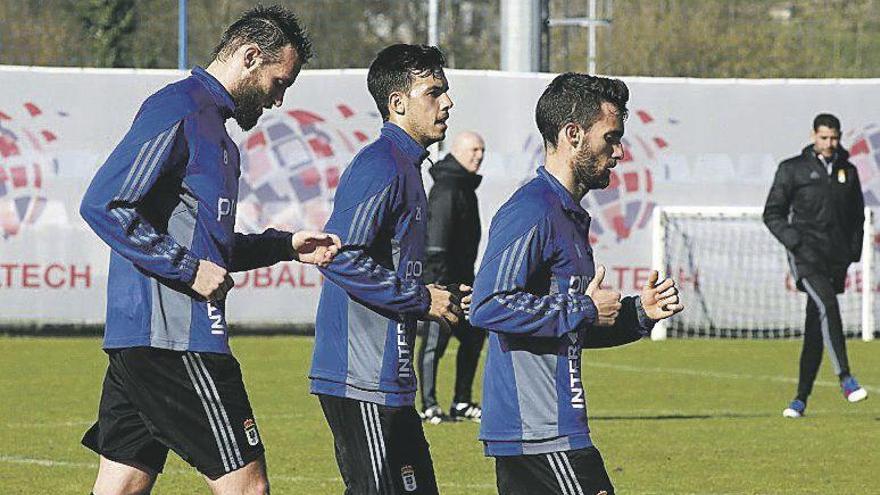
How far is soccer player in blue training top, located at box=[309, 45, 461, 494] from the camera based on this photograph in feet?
23.2

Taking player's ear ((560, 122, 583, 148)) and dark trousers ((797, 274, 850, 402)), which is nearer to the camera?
player's ear ((560, 122, 583, 148))

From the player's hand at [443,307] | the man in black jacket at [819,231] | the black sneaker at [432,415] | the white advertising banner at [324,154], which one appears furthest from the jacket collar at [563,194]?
the white advertising banner at [324,154]

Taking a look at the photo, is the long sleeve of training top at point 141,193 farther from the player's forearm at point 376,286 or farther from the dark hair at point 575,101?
the dark hair at point 575,101

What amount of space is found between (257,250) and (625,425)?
7.58 metres

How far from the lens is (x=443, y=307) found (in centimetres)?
702

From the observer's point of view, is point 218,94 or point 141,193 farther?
point 218,94

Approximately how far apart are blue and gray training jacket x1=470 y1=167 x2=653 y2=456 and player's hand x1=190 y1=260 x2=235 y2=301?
2.69 ft

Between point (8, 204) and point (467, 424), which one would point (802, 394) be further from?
point (8, 204)

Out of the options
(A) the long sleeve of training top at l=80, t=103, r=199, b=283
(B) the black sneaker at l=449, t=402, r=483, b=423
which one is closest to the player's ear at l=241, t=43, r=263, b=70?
(A) the long sleeve of training top at l=80, t=103, r=199, b=283

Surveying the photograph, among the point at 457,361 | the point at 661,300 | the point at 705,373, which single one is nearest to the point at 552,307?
the point at 661,300

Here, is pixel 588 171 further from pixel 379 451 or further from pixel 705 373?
pixel 705 373

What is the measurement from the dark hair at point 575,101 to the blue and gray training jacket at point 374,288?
81cm

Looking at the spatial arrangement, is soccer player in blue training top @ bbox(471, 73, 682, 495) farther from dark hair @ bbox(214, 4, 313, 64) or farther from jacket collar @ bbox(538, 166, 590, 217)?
dark hair @ bbox(214, 4, 313, 64)

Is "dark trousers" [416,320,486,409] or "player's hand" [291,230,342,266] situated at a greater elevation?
"player's hand" [291,230,342,266]
